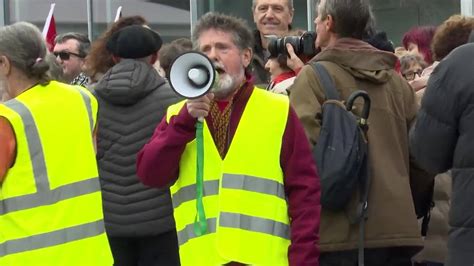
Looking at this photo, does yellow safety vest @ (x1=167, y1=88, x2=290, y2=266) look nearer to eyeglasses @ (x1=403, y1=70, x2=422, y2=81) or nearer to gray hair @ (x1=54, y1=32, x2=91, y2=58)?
eyeglasses @ (x1=403, y1=70, x2=422, y2=81)

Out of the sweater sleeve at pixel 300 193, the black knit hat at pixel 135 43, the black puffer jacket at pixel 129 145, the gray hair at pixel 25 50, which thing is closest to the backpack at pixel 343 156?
the sweater sleeve at pixel 300 193

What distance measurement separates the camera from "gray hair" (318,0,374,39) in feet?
17.5

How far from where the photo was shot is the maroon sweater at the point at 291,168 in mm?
4488

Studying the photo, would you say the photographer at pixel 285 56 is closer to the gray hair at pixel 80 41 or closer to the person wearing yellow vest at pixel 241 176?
the person wearing yellow vest at pixel 241 176

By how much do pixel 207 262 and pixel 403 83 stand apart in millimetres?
1451

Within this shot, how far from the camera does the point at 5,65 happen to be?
5.03 metres

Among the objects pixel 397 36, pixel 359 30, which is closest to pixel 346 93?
pixel 359 30

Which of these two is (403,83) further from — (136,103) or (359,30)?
(136,103)

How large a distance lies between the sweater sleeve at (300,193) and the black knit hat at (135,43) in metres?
2.11

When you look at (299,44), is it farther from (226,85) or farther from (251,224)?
(251,224)

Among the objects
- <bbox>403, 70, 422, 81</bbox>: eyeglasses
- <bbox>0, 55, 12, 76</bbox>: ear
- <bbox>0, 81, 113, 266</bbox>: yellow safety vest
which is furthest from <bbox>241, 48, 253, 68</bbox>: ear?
<bbox>403, 70, 422, 81</bbox>: eyeglasses

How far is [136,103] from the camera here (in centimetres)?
641

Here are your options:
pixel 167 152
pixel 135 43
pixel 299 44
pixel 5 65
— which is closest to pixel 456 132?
pixel 167 152

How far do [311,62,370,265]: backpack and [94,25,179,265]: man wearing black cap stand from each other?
4.95 ft
